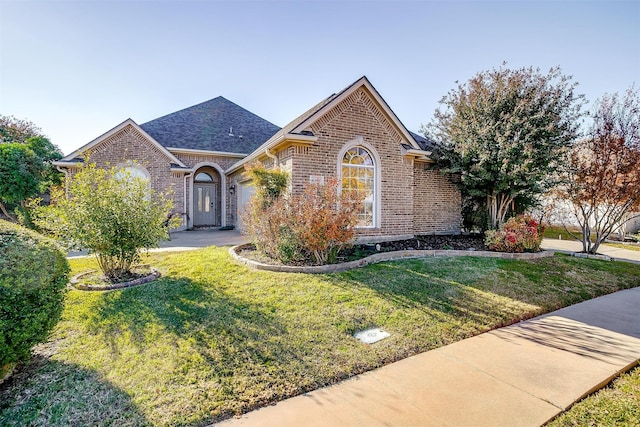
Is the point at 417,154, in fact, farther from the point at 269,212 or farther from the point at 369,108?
the point at 269,212

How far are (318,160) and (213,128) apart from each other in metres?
12.8

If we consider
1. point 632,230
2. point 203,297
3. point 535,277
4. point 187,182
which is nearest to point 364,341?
point 203,297

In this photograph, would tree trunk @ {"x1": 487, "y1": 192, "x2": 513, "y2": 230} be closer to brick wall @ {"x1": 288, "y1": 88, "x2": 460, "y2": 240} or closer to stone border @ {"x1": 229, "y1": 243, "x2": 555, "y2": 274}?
stone border @ {"x1": 229, "y1": 243, "x2": 555, "y2": 274}

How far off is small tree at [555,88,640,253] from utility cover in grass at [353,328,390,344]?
11.1m

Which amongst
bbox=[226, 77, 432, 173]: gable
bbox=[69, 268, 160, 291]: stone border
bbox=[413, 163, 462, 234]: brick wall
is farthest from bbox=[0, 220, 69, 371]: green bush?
bbox=[413, 163, 462, 234]: brick wall

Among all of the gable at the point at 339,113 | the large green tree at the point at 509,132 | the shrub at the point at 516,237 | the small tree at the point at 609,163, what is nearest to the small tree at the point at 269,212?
the gable at the point at 339,113

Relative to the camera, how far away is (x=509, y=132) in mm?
10461

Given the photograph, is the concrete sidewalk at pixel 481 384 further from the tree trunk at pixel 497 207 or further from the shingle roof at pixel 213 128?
the shingle roof at pixel 213 128

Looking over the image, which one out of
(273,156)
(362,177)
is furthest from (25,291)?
(362,177)

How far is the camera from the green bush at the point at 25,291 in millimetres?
2865

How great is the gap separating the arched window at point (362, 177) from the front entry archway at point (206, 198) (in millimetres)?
10897

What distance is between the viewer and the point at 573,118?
10.7 m

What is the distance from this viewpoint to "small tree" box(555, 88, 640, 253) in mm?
10398

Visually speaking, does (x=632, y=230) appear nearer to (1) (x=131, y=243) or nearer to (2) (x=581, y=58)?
(2) (x=581, y=58)
